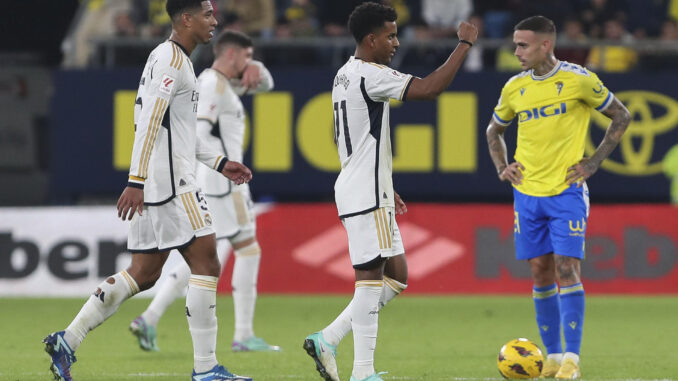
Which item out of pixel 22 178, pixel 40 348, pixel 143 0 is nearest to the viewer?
pixel 40 348

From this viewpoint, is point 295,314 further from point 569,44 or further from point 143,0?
point 143,0

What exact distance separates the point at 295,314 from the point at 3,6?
1063 cm

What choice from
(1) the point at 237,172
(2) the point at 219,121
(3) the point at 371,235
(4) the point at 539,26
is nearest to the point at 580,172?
(4) the point at 539,26

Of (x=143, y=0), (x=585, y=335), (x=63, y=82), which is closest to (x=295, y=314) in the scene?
(x=585, y=335)

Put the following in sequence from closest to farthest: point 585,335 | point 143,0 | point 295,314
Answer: point 585,335
point 295,314
point 143,0

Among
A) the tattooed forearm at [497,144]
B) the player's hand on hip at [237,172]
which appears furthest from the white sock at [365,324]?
the tattooed forearm at [497,144]

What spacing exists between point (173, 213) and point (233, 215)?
2.66 meters

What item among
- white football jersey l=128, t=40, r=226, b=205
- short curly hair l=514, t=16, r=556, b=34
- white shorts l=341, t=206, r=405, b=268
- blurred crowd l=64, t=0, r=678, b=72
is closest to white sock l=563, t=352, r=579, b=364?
white shorts l=341, t=206, r=405, b=268

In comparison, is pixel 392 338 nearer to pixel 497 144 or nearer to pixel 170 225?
pixel 497 144

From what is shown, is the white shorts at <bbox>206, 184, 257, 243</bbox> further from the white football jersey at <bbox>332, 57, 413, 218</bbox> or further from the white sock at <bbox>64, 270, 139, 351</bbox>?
the white football jersey at <bbox>332, 57, 413, 218</bbox>

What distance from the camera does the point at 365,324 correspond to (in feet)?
21.6

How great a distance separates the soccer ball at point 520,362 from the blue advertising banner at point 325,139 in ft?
24.7

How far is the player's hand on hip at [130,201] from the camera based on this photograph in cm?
636

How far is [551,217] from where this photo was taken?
24.7ft
